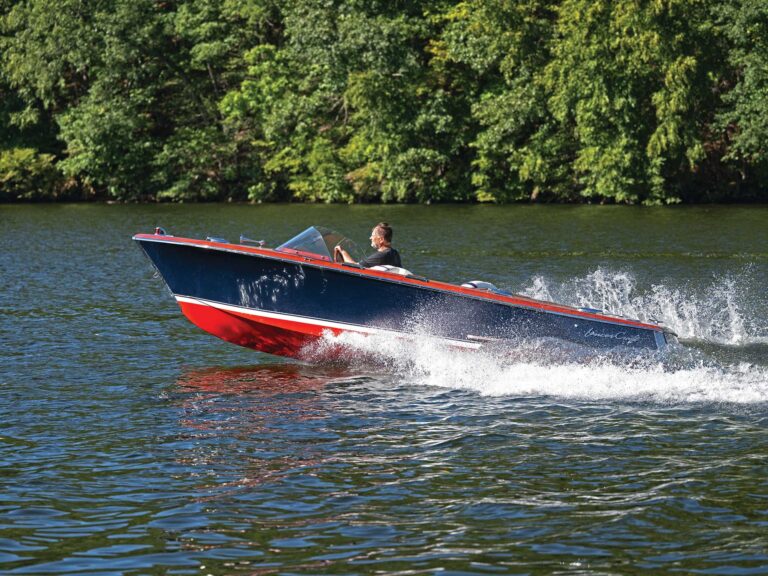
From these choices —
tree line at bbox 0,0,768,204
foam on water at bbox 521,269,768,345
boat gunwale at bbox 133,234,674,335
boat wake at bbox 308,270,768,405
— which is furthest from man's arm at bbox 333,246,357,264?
tree line at bbox 0,0,768,204

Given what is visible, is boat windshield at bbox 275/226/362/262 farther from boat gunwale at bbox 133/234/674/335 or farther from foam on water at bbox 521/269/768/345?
foam on water at bbox 521/269/768/345

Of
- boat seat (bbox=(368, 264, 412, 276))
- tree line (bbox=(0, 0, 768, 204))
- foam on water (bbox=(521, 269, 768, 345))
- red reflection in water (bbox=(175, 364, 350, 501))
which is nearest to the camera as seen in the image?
red reflection in water (bbox=(175, 364, 350, 501))

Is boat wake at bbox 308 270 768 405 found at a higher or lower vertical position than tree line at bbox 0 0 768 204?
lower

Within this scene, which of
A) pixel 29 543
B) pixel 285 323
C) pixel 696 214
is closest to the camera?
pixel 29 543

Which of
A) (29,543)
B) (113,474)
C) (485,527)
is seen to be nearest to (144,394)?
(113,474)

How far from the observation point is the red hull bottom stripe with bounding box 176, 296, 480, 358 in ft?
50.9

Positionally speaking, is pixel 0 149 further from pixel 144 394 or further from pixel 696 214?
pixel 144 394

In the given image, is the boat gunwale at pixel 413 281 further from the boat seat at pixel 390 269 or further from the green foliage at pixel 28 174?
the green foliage at pixel 28 174

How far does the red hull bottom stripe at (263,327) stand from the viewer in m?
15.5

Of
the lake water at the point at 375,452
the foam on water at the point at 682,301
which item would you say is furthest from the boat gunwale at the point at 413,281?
the foam on water at the point at 682,301

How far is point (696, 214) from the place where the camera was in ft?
138

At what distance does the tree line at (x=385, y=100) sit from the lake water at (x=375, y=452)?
83.8ft

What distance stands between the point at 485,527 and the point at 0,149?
183 ft

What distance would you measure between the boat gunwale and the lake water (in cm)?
59
